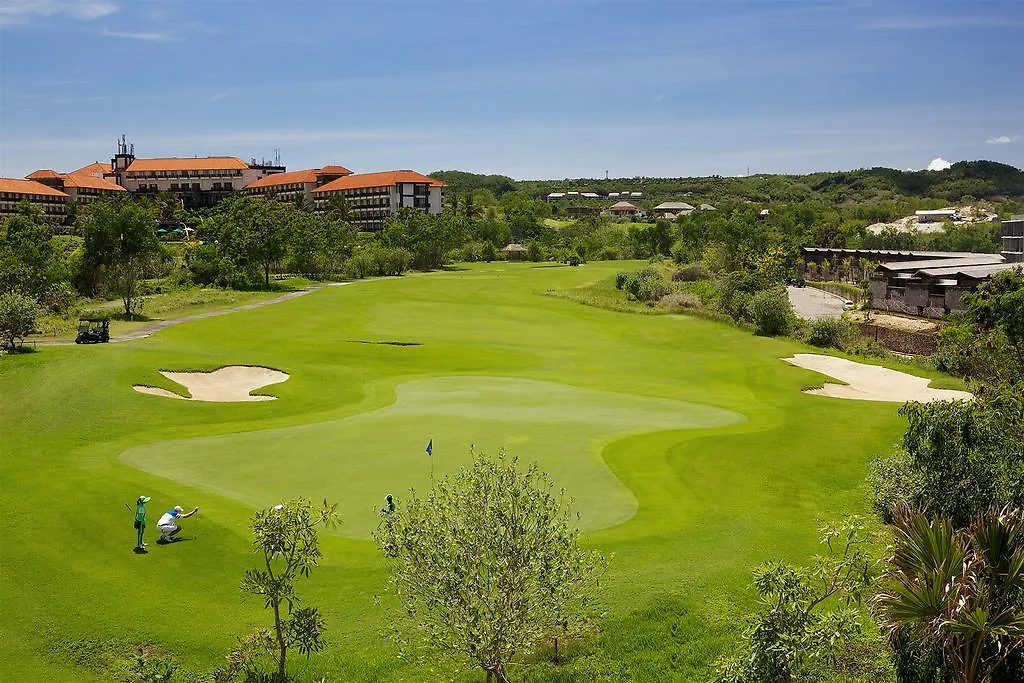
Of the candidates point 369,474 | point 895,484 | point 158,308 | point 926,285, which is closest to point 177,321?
point 158,308

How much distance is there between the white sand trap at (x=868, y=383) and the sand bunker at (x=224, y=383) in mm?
33467

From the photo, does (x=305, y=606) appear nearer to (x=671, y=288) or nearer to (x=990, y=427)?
(x=990, y=427)

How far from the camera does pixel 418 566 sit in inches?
650

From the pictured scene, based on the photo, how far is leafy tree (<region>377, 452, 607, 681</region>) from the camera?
16.0 m

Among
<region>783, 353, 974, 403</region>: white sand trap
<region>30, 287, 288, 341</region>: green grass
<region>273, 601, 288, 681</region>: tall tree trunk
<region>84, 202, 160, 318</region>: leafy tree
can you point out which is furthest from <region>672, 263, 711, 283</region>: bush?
<region>273, 601, 288, 681</region>: tall tree trunk

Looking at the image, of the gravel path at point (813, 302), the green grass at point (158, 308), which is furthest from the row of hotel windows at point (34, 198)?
the gravel path at point (813, 302)

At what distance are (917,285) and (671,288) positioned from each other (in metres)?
28.3

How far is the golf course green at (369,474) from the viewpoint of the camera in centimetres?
2041

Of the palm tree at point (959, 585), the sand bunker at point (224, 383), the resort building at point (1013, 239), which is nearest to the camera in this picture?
the palm tree at point (959, 585)

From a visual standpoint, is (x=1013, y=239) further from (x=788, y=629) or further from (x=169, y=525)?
(x=169, y=525)

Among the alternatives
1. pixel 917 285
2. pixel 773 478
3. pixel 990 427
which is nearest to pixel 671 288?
pixel 917 285

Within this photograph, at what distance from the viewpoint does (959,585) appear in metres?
14.1

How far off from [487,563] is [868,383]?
45780mm

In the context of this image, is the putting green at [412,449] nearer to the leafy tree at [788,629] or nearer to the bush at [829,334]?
the leafy tree at [788,629]
